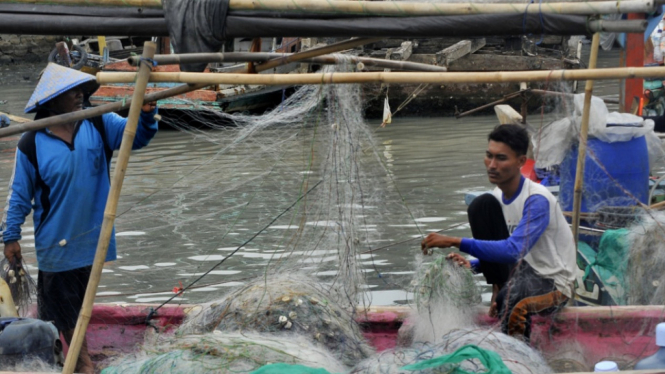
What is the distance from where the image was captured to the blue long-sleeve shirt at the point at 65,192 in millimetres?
3850

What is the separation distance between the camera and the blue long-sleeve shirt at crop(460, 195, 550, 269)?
378 centimetres

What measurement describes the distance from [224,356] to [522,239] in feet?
5.03

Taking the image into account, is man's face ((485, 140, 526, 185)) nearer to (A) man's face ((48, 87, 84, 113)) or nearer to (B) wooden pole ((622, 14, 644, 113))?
(A) man's face ((48, 87, 84, 113))

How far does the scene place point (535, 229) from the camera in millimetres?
3805

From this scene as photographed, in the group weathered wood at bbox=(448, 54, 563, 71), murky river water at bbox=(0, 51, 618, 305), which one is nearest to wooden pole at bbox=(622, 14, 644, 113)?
murky river water at bbox=(0, 51, 618, 305)

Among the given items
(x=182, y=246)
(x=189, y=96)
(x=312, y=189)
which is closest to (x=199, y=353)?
(x=312, y=189)

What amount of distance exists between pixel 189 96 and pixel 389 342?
39.1 feet

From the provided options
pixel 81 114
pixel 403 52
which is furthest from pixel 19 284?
pixel 403 52

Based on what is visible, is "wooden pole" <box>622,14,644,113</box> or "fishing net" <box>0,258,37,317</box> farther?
"wooden pole" <box>622,14,644,113</box>

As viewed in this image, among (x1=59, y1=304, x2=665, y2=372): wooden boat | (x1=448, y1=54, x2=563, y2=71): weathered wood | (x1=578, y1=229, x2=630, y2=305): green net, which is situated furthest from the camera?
(x1=448, y1=54, x2=563, y2=71): weathered wood

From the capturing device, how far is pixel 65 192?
3881 millimetres

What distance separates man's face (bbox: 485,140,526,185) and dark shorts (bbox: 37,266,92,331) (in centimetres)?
213

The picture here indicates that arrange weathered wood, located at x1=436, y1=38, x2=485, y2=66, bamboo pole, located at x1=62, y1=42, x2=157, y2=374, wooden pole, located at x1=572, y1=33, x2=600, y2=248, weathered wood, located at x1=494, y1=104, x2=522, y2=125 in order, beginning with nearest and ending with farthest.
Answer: bamboo pole, located at x1=62, y1=42, x2=157, y2=374, wooden pole, located at x1=572, y1=33, x2=600, y2=248, weathered wood, located at x1=494, y1=104, x2=522, y2=125, weathered wood, located at x1=436, y1=38, x2=485, y2=66

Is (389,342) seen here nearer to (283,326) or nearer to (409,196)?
(283,326)
